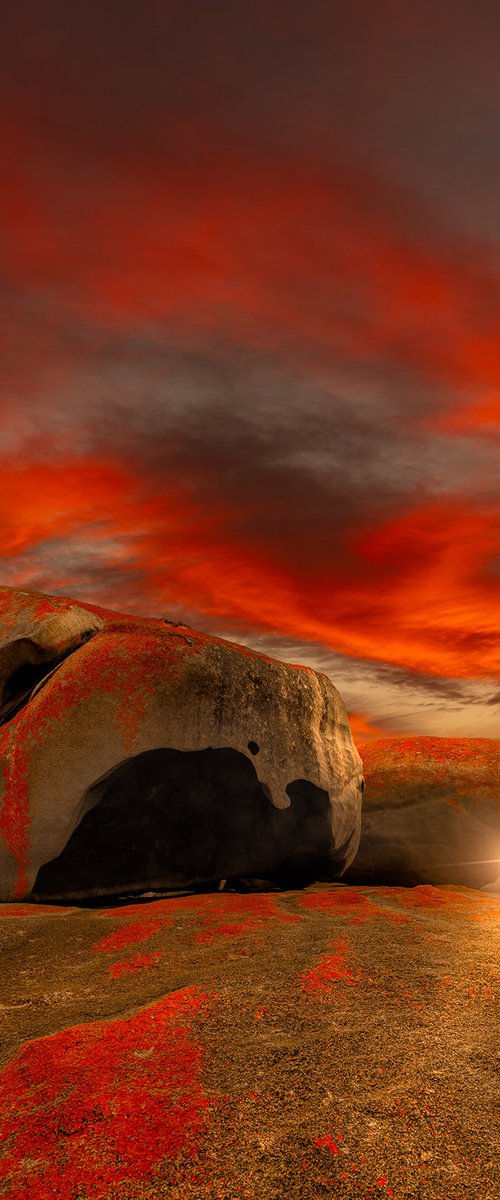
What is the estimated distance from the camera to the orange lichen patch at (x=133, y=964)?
9.34 feet

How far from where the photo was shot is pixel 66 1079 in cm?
185

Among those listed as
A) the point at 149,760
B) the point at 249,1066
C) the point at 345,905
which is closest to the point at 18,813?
the point at 149,760

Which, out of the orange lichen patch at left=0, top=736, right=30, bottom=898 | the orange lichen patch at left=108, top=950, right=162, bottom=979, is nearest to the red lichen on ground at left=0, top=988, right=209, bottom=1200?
the orange lichen patch at left=108, top=950, right=162, bottom=979

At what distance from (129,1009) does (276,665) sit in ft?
11.2

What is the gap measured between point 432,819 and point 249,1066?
5521 millimetres

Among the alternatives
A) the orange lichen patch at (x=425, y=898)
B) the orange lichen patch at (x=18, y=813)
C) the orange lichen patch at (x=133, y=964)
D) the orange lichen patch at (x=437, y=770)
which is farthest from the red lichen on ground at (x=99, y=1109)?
the orange lichen patch at (x=437, y=770)

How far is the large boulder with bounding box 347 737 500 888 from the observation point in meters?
6.82

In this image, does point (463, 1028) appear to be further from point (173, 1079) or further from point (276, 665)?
point (276, 665)

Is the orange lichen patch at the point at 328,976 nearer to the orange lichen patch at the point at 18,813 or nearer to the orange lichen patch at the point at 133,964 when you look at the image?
the orange lichen patch at the point at 133,964

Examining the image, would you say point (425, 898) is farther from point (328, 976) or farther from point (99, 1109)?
point (99, 1109)

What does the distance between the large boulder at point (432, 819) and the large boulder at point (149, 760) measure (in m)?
1.36

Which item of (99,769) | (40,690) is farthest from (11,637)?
(99,769)

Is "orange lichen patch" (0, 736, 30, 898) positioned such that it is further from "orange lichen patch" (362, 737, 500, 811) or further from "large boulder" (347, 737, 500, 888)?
"orange lichen patch" (362, 737, 500, 811)

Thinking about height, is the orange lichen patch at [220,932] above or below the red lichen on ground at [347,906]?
above
